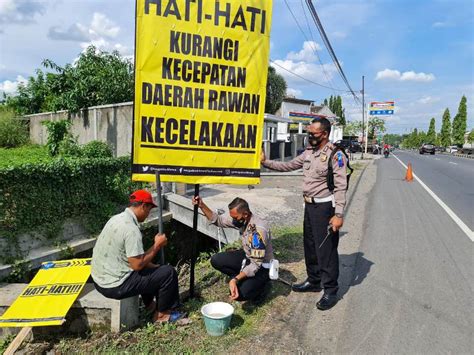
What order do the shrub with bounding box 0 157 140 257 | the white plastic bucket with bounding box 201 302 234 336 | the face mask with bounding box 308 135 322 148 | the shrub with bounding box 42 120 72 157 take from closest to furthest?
the white plastic bucket with bounding box 201 302 234 336
the face mask with bounding box 308 135 322 148
the shrub with bounding box 0 157 140 257
the shrub with bounding box 42 120 72 157

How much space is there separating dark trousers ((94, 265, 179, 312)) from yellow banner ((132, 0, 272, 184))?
37.0 inches

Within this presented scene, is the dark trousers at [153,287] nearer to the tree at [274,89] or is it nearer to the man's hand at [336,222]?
the man's hand at [336,222]

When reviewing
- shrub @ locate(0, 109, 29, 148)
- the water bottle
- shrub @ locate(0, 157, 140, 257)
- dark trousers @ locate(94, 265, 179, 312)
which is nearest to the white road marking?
Result: the water bottle

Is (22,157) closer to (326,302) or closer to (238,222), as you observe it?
(238,222)

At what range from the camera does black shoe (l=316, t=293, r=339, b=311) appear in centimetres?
370

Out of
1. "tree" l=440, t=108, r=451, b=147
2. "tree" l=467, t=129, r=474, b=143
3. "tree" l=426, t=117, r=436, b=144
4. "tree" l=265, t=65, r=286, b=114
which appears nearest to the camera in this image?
"tree" l=265, t=65, r=286, b=114

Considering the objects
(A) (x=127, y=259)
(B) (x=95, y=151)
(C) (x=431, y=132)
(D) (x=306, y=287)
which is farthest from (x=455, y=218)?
(C) (x=431, y=132)

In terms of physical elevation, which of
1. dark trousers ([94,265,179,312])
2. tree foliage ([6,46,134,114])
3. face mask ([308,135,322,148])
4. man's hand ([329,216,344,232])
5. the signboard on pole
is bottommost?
dark trousers ([94,265,179,312])

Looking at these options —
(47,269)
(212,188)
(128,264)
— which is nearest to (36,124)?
(212,188)

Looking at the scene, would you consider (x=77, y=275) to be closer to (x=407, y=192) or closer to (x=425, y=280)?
(x=425, y=280)

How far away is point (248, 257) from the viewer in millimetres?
3695

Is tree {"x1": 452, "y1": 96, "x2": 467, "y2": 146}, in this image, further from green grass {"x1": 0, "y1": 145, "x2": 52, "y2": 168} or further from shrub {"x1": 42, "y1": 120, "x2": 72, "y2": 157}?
green grass {"x1": 0, "y1": 145, "x2": 52, "y2": 168}

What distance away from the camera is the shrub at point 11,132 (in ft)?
48.2

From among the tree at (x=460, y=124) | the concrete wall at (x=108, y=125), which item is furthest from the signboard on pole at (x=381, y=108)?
the tree at (x=460, y=124)
